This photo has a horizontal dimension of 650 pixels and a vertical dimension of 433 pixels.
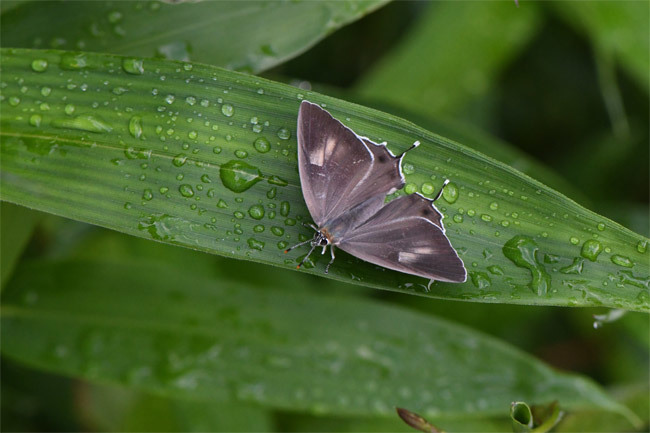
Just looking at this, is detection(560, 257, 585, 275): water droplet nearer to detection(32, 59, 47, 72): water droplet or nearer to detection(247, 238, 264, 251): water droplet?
detection(247, 238, 264, 251): water droplet

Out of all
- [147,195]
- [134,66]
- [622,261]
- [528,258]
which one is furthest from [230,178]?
[622,261]

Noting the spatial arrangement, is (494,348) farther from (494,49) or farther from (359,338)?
(494,49)

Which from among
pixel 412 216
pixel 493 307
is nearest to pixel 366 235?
pixel 412 216

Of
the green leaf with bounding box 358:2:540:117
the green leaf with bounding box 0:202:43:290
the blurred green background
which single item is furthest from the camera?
the green leaf with bounding box 358:2:540:117

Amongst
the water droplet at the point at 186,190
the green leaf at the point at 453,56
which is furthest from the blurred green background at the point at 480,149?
the water droplet at the point at 186,190

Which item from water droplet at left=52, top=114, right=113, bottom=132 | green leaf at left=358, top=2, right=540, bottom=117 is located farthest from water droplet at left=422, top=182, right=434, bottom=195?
green leaf at left=358, top=2, right=540, bottom=117

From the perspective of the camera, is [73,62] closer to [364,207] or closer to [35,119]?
[35,119]
